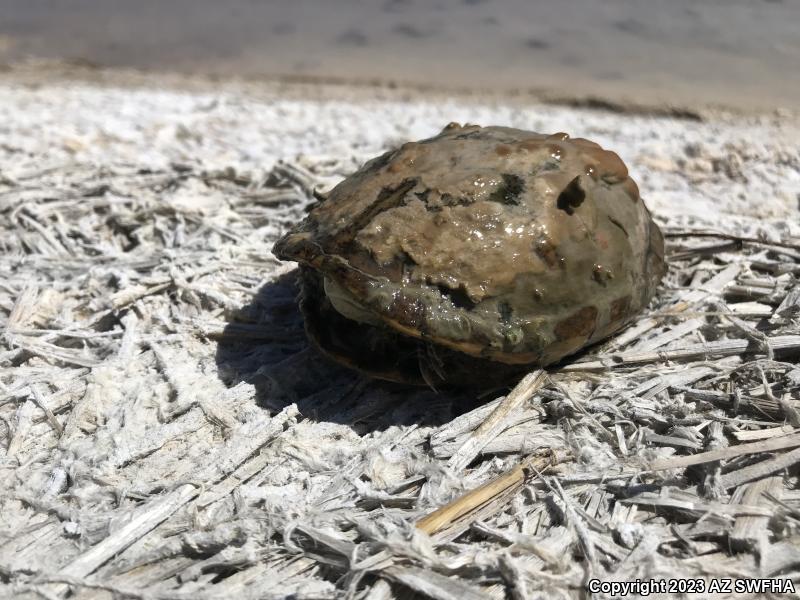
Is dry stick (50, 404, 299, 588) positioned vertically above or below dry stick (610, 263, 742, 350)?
below

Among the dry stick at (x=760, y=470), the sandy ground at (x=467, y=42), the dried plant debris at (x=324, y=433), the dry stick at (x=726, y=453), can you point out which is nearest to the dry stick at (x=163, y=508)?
the dried plant debris at (x=324, y=433)

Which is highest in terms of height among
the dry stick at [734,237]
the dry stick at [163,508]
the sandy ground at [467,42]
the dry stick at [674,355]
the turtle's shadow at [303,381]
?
the sandy ground at [467,42]

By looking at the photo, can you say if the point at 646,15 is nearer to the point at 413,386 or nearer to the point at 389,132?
the point at 389,132

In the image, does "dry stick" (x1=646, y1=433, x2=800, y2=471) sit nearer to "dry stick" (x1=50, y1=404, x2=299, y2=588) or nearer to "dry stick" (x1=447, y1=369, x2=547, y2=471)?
"dry stick" (x1=447, y1=369, x2=547, y2=471)

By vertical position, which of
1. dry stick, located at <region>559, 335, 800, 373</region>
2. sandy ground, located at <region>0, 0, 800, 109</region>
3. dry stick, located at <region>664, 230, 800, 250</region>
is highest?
sandy ground, located at <region>0, 0, 800, 109</region>

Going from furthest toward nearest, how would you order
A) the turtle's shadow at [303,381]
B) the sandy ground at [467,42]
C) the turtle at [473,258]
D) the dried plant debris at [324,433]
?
the sandy ground at [467,42] → the turtle's shadow at [303,381] → the turtle at [473,258] → the dried plant debris at [324,433]

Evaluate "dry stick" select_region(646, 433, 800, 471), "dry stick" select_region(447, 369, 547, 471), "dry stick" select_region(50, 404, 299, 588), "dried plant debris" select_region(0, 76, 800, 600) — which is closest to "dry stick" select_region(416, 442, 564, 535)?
"dried plant debris" select_region(0, 76, 800, 600)

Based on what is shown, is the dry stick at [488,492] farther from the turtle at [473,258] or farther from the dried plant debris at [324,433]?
the turtle at [473,258]
